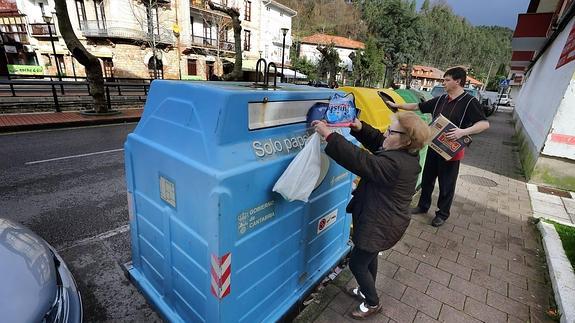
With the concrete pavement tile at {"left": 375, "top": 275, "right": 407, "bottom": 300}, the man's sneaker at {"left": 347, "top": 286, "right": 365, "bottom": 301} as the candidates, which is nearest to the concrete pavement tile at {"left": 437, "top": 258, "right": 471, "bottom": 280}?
the concrete pavement tile at {"left": 375, "top": 275, "right": 407, "bottom": 300}

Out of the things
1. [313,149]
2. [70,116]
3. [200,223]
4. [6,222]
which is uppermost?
[313,149]

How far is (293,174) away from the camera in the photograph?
5.69 feet

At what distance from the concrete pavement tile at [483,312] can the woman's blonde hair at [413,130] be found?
1725mm

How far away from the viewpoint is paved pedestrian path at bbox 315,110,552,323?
98.2 inches

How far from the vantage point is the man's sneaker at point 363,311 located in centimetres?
232

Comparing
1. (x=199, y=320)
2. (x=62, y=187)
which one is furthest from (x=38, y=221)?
(x=199, y=320)

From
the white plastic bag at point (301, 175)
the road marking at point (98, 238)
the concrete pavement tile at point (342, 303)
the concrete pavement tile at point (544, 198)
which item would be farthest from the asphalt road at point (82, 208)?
the concrete pavement tile at point (544, 198)

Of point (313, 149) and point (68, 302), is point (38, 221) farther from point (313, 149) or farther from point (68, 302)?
point (313, 149)

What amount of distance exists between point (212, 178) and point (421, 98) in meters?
4.79

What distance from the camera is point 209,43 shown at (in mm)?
29938

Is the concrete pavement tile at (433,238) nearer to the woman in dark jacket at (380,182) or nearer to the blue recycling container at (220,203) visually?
the woman in dark jacket at (380,182)

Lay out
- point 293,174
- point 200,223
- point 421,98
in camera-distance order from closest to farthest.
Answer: point 200,223, point 293,174, point 421,98

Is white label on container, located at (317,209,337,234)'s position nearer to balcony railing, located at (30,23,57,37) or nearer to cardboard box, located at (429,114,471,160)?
cardboard box, located at (429,114,471,160)

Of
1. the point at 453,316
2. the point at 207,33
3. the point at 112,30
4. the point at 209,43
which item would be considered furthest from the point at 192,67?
the point at 453,316
